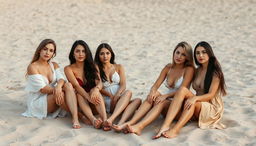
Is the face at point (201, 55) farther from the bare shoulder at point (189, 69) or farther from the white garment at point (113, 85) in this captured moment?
the white garment at point (113, 85)

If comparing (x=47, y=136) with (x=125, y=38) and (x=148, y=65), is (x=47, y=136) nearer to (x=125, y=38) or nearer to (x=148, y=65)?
(x=148, y=65)

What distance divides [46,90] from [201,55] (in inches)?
77.9

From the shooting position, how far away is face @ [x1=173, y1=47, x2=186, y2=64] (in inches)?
180

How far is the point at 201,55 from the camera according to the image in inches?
177

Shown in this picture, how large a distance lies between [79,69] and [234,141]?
2189 millimetres

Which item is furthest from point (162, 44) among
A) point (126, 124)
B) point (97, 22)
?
point (126, 124)

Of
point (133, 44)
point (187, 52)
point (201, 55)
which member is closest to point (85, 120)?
point (187, 52)

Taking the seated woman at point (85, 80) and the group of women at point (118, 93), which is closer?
the group of women at point (118, 93)

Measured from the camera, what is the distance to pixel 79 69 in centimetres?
493

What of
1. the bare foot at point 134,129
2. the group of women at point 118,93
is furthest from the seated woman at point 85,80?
the bare foot at point 134,129

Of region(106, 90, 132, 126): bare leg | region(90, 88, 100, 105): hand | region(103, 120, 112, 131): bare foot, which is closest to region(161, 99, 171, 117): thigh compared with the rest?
region(106, 90, 132, 126): bare leg

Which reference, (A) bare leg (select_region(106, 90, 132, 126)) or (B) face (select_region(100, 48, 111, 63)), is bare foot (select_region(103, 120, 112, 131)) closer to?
(A) bare leg (select_region(106, 90, 132, 126))

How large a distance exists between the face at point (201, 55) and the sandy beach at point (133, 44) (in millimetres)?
812

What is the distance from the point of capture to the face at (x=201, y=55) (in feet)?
14.7
